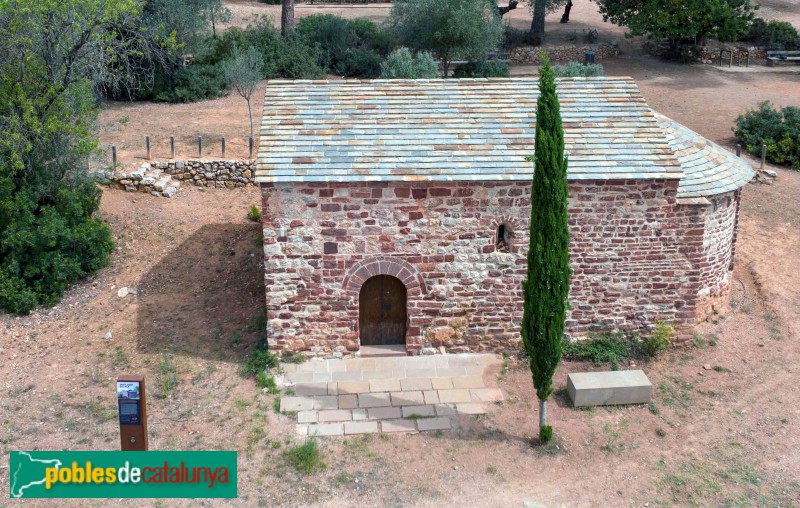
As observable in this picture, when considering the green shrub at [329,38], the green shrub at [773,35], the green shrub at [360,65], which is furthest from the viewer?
the green shrub at [773,35]

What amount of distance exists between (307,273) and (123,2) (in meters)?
8.19

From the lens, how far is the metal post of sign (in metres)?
10.6

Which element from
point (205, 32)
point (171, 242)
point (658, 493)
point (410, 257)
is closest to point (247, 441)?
point (410, 257)

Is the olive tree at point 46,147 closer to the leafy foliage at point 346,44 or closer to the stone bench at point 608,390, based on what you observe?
the stone bench at point 608,390

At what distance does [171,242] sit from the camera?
18.4 meters

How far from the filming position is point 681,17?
3303 centimetres

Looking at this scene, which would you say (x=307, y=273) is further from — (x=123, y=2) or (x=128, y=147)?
(x=128, y=147)

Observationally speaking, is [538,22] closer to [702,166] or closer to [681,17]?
[681,17]

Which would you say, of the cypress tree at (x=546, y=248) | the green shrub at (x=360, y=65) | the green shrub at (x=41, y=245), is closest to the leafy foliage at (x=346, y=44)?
the green shrub at (x=360, y=65)

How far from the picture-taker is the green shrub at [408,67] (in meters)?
26.1

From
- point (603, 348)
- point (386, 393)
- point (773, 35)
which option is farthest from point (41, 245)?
point (773, 35)

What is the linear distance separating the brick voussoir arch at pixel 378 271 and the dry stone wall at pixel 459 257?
2cm

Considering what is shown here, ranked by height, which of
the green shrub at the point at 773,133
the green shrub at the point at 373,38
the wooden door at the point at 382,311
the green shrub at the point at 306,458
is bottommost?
the green shrub at the point at 306,458

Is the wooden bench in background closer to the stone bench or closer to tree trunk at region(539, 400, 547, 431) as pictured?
the stone bench
